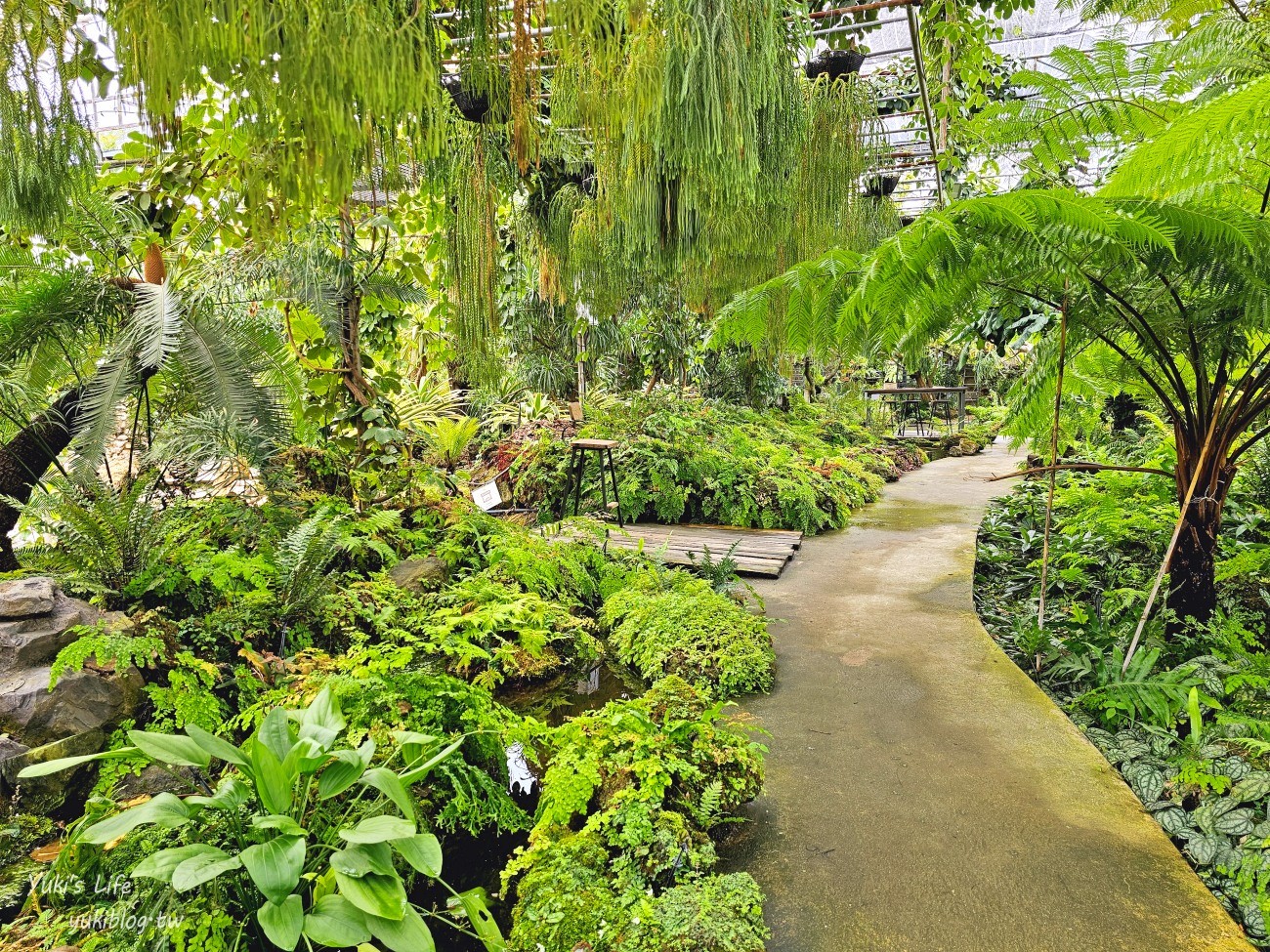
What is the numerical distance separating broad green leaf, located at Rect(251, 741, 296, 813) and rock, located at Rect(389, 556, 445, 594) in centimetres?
187

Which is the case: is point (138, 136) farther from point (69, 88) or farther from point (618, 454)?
point (618, 454)

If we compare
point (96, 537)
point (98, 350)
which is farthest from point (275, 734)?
point (98, 350)

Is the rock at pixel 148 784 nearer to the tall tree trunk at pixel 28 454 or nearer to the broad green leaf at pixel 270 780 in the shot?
the broad green leaf at pixel 270 780

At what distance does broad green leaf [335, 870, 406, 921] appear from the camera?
1280mm

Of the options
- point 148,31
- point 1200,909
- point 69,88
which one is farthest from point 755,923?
point 69,88

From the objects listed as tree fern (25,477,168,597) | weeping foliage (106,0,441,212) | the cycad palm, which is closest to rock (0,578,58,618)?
tree fern (25,477,168,597)

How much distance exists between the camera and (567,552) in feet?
13.3

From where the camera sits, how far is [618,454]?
6812 millimetres

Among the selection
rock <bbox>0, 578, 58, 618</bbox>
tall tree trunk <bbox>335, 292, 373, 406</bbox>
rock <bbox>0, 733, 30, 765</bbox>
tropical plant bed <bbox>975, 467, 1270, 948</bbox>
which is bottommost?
tropical plant bed <bbox>975, 467, 1270, 948</bbox>

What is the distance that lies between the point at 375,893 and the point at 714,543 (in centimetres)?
441

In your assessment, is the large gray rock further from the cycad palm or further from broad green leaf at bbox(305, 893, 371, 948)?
broad green leaf at bbox(305, 893, 371, 948)

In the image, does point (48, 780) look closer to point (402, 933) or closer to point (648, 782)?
point (402, 933)

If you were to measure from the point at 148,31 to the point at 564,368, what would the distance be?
24.7 feet

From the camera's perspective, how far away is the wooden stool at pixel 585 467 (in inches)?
210
